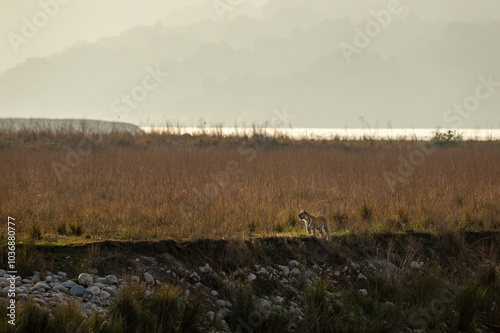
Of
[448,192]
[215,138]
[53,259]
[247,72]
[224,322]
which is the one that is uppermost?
[247,72]

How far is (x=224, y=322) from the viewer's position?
518 cm

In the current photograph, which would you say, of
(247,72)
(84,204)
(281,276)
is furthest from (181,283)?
(247,72)

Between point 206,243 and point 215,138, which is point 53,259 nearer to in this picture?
point 206,243

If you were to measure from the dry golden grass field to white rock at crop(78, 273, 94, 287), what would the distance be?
150cm

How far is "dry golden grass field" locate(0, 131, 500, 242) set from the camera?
24.5 feet

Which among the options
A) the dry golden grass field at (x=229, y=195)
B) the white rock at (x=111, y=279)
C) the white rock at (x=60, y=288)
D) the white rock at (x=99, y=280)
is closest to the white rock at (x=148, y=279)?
the white rock at (x=111, y=279)

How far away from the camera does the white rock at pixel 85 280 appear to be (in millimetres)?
5152

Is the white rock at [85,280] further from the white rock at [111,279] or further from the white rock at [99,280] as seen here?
the white rock at [111,279]

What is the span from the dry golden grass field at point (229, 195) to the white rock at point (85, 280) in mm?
1505

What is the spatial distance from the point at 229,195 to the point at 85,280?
4662 mm

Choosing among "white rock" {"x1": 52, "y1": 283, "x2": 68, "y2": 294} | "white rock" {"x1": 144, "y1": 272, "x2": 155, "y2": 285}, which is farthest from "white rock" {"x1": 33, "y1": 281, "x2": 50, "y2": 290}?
"white rock" {"x1": 144, "y1": 272, "x2": 155, "y2": 285}

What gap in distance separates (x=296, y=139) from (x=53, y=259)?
19056 millimetres

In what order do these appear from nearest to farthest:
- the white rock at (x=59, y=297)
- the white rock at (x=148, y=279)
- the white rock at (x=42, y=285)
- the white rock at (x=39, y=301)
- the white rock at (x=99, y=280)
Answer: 1. the white rock at (x=39, y=301)
2. the white rock at (x=59, y=297)
3. the white rock at (x=42, y=285)
4. the white rock at (x=99, y=280)
5. the white rock at (x=148, y=279)

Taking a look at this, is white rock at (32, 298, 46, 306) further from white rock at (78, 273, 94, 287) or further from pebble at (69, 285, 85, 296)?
white rock at (78, 273, 94, 287)
